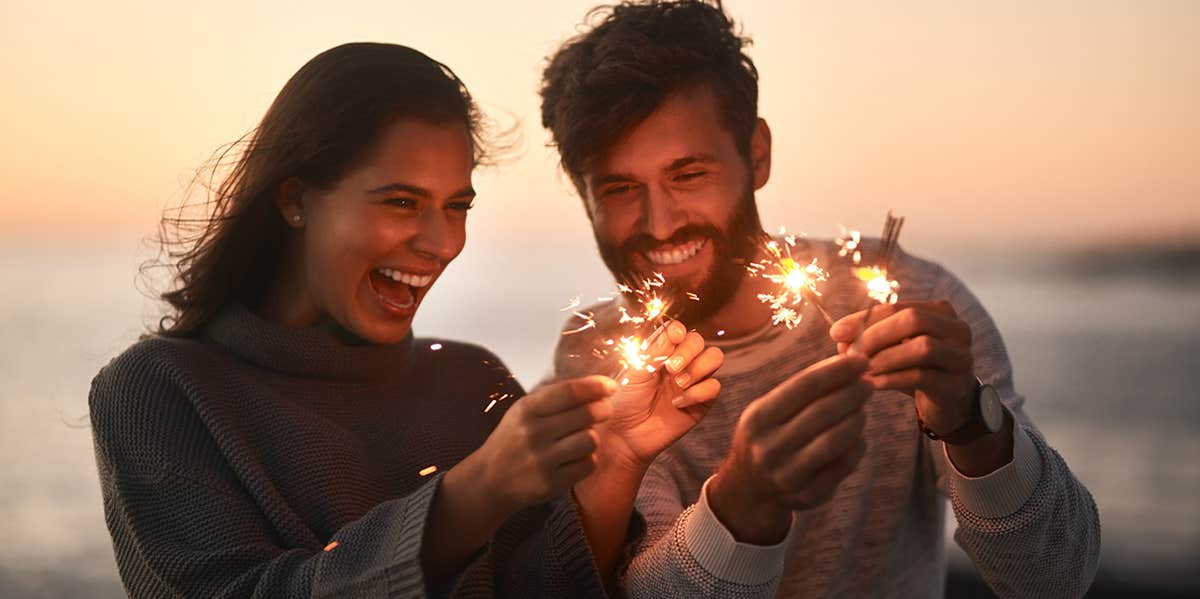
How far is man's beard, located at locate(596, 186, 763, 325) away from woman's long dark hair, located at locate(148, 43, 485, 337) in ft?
1.42

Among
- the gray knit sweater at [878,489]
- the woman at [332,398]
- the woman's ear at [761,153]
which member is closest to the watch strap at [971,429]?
the gray knit sweater at [878,489]

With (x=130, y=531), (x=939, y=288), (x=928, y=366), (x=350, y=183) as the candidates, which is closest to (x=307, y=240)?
(x=350, y=183)

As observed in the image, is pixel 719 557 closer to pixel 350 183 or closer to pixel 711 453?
pixel 711 453

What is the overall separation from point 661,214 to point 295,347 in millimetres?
737

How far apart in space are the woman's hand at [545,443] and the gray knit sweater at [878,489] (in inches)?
19.3

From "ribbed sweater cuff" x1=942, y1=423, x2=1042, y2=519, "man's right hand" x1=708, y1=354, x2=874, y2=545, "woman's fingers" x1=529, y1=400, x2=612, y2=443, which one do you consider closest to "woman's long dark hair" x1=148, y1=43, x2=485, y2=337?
"woman's fingers" x1=529, y1=400, x2=612, y2=443

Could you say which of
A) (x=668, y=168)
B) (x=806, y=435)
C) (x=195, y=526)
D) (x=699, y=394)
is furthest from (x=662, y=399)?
(x=195, y=526)

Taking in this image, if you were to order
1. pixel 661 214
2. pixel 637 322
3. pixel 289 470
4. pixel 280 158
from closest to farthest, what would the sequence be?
pixel 289 470 < pixel 280 158 < pixel 661 214 < pixel 637 322

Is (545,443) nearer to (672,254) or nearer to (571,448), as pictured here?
(571,448)

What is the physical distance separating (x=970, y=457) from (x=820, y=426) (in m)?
0.47

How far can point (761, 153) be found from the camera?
2.69 m

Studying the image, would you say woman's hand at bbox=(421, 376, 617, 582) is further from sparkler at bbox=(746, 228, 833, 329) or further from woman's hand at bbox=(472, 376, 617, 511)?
sparkler at bbox=(746, 228, 833, 329)

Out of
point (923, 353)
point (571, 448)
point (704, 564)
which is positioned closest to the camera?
point (571, 448)

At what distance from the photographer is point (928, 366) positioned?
1.79m
